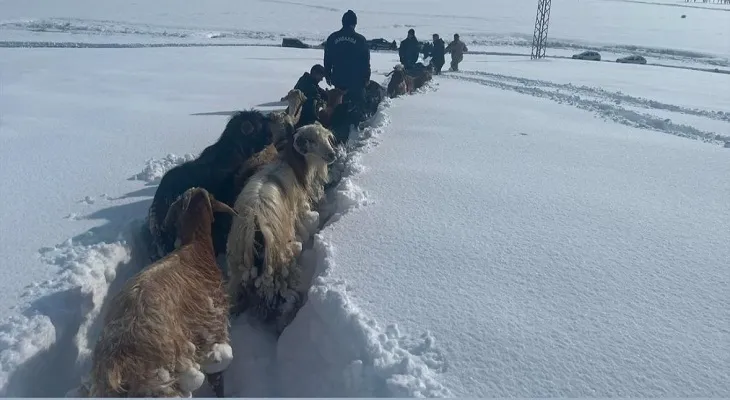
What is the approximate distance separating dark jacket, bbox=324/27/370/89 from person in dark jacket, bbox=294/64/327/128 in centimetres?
19

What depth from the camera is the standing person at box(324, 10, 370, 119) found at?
26.0ft

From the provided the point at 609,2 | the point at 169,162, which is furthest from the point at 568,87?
the point at 609,2

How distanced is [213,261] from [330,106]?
13.7ft

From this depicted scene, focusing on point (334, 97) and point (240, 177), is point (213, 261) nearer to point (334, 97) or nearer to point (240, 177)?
point (240, 177)

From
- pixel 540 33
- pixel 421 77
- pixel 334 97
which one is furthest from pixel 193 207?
pixel 540 33

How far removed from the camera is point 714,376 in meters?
2.72

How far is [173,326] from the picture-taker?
2834 millimetres

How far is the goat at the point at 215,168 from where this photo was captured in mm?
4145

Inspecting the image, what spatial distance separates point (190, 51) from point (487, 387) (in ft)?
60.1

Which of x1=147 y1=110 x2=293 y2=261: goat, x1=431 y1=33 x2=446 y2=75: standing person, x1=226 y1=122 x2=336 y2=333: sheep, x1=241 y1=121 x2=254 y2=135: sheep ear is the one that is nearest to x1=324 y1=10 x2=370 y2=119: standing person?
x1=147 y1=110 x2=293 y2=261: goat

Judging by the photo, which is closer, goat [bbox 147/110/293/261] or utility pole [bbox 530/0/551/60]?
goat [bbox 147/110/293/261]

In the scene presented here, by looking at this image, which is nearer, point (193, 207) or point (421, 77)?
point (193, 207)

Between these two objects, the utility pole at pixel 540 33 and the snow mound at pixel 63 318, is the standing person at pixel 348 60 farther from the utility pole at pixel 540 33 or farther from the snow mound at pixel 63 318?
the utility pole at pixel 540 33

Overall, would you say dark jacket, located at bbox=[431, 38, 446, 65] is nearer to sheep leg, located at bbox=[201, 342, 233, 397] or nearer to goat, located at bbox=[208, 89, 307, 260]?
goat, located at bbox=[208, 89, 307, 260]
